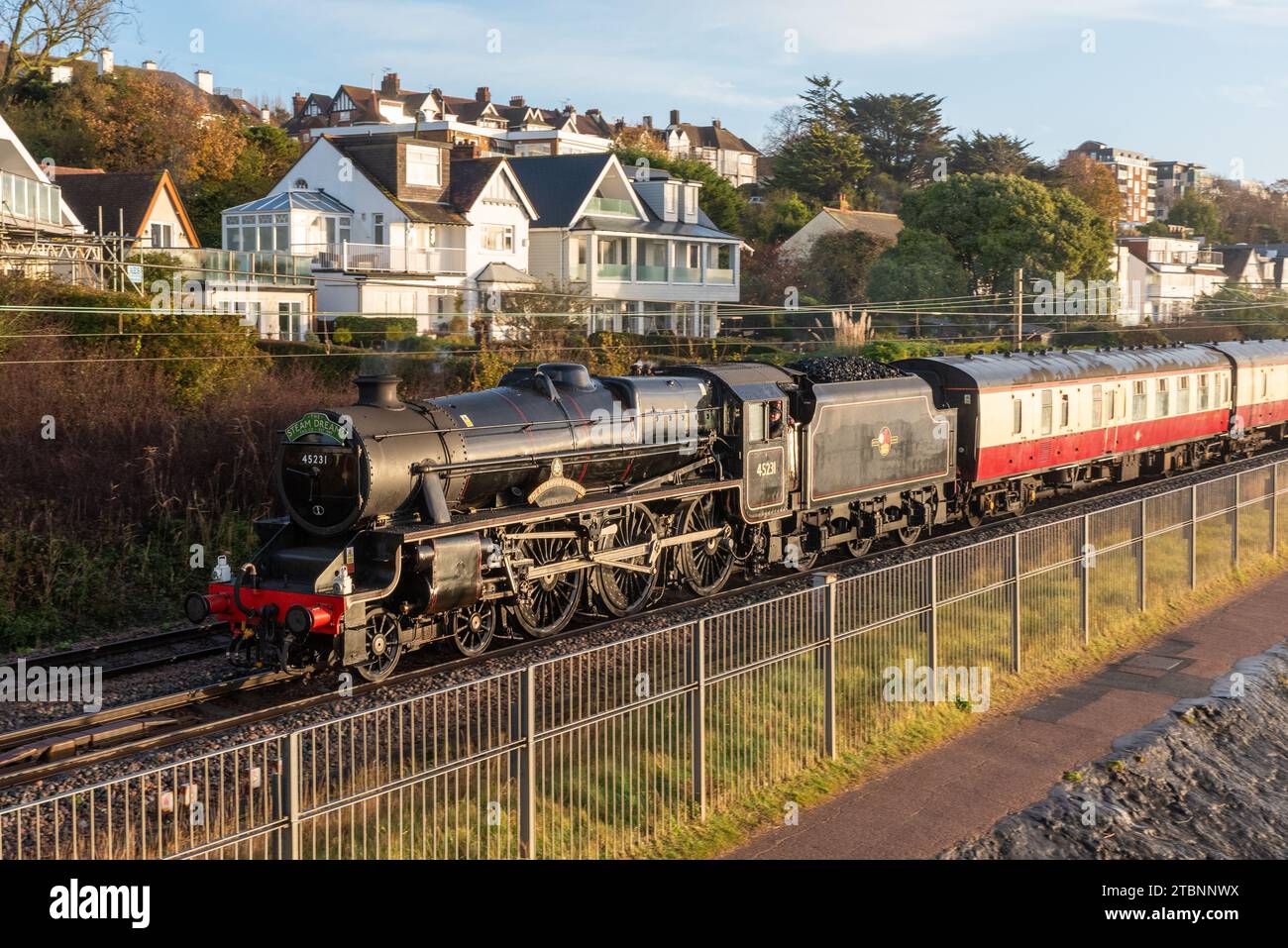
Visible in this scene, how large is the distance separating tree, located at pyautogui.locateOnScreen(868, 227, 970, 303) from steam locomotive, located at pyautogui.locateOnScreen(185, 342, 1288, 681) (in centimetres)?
3217

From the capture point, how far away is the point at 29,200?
120ft

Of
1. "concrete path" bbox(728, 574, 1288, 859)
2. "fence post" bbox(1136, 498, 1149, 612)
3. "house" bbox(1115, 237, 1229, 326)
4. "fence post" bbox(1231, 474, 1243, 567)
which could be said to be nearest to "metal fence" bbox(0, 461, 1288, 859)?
"concrete path" bbox(728, 574, 1288, 859)

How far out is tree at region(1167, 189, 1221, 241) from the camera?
131375mm

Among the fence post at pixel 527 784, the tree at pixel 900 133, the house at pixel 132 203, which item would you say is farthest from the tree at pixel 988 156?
the fence post at pixel 527 784

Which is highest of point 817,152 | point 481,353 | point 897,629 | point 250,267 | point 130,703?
point 817,152

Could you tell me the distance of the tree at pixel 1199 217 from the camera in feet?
431

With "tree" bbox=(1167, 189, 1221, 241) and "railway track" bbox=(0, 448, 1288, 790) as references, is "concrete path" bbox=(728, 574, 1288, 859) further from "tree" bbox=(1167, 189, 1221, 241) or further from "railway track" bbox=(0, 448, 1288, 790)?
"tree" bbox=(1167, 189, 1221, 241)

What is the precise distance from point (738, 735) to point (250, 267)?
34696 millimetres

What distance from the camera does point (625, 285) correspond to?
63125mm

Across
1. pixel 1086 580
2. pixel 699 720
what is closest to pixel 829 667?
pixel 699 720

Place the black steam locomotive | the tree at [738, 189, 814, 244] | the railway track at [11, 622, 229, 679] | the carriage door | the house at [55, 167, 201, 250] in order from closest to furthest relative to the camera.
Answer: the black steam locomotive
the railway track at [11, 622, 229, 679]
the carriage door
the house at [55, 167, 201, 250]
the tree at [738, 189, 814, 244]

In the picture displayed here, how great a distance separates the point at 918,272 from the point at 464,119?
239 ft

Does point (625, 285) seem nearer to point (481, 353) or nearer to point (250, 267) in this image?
point (250, 267)

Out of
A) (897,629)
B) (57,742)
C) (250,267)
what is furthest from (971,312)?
(57,742)
